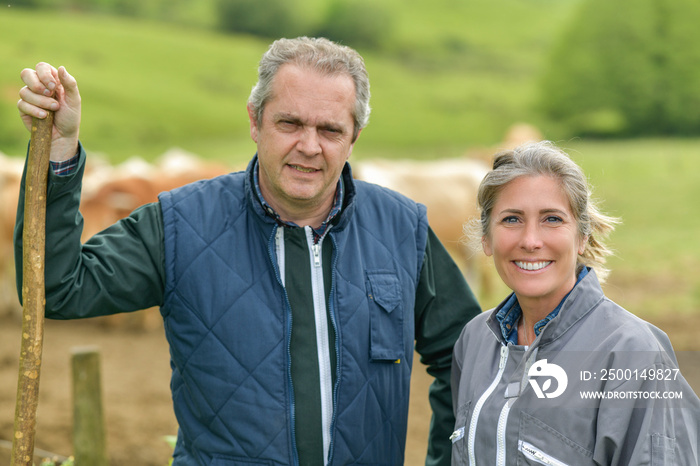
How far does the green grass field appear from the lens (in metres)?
18.0

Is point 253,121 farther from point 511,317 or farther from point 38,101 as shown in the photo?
point 511,317

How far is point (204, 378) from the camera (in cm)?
215

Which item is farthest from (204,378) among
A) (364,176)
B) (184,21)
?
(184,21)

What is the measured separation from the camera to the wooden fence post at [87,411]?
360 cm

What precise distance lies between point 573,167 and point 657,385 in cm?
61

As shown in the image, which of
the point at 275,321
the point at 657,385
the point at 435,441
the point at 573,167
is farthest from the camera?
the point at 435,441

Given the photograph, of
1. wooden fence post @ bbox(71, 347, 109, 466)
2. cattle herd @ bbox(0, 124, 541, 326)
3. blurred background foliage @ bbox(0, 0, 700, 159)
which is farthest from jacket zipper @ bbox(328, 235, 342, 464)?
blurred background foliage @ bbox(0, 0, 700, 159)

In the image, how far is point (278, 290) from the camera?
216 cm

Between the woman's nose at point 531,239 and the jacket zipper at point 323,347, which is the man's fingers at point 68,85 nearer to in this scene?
the jacket zipper at point 323,347

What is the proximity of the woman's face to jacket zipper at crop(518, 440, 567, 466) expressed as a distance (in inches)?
15.0

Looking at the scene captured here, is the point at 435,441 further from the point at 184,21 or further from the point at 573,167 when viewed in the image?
the point at 184,21

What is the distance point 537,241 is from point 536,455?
0.53 meters

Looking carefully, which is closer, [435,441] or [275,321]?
[275,321]

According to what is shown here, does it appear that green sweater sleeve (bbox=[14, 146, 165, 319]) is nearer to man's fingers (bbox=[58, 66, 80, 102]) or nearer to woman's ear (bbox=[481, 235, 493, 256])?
man's fingers (bbox=[58, 66, 80, 102])
